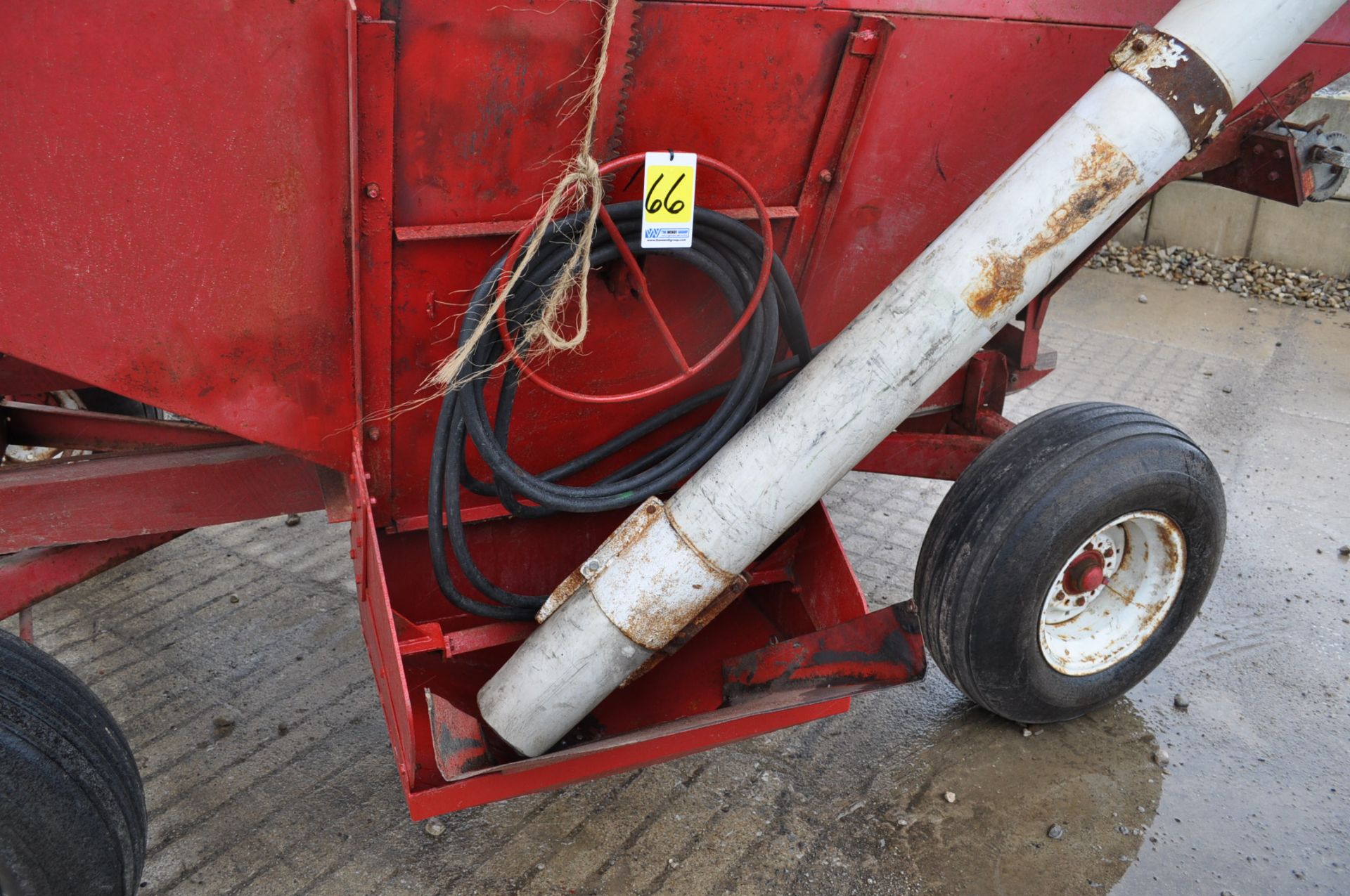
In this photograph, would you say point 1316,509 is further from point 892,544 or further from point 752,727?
point 752,727

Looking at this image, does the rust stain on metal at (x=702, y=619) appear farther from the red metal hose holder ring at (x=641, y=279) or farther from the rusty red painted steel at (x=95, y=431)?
the rusty red painted steel at (x=95, y=431)

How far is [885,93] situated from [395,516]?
1469mm

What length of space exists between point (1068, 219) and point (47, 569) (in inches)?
89.9

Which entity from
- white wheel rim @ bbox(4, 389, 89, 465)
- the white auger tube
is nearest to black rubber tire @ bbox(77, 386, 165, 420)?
white wheel rim @ bbox(4, 389, 89, 465)

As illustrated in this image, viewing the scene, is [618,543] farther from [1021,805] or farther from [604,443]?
[1021,805]

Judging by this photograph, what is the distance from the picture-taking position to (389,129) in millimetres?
1987

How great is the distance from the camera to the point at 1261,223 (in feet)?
21.8

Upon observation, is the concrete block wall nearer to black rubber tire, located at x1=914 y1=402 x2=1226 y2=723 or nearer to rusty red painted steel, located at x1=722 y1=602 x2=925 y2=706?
black rubber tire, located at x1=914 y1=402 x2=1226 y2=723

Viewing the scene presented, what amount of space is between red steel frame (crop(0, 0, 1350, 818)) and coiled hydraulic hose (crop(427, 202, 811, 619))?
102 millimetres

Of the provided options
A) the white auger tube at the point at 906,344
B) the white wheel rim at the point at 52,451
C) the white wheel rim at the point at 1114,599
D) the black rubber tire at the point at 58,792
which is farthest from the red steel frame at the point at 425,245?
the white wheel rim at the point at 52,451

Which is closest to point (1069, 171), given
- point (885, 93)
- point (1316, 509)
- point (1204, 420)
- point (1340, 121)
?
point (885, 93)

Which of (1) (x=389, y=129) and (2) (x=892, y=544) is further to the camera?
(2) (x=892, y=544)

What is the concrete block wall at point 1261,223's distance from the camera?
639cm

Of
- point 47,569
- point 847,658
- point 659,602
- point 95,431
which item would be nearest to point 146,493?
point 47,569
